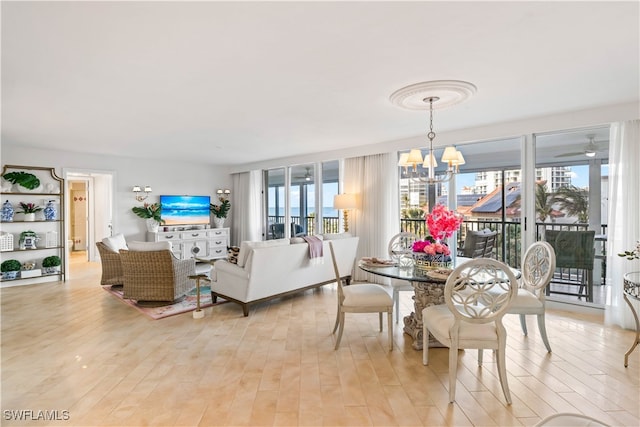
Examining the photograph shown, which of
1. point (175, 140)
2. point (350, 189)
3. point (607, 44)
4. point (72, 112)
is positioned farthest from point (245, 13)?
point (350, 189)

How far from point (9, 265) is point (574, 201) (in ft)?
28.0

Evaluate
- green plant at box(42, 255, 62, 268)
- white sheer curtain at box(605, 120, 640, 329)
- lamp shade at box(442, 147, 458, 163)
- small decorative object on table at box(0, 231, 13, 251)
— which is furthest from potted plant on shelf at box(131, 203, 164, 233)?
white sheer curtain at box(605, 120, 640, 329)

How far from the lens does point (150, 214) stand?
24.5 ft

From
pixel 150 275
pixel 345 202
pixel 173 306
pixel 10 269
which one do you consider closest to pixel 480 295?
pixel 345 202

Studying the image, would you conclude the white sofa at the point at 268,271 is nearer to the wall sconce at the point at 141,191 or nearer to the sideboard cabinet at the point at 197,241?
the sideboard cabinet at the point at 197,241

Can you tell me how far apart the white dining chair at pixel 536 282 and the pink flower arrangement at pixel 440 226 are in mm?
755

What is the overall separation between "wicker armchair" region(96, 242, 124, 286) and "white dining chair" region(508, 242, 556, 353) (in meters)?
5.39

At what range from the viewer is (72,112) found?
12.6ft

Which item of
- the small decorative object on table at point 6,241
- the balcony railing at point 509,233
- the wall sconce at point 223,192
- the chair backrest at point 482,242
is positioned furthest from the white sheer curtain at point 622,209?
the small decorative object on table at point 6,241

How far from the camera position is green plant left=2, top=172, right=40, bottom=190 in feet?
18.7

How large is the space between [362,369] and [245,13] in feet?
8.80

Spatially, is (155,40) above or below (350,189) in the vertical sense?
above

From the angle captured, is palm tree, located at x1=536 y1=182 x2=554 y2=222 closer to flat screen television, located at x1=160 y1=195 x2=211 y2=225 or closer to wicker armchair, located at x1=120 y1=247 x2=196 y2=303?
wicker armchair, located at x1=120 y1=247 x2=196 y2=303

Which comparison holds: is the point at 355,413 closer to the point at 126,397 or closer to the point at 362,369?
the point at 362,369
